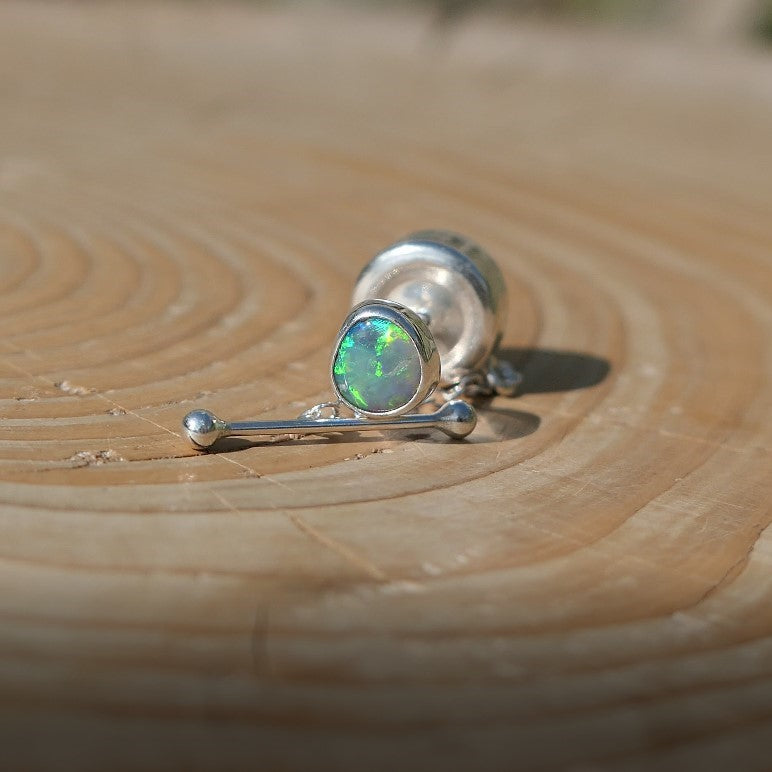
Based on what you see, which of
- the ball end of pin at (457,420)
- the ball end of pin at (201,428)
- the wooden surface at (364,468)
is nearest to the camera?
the wooden surface at (364,468)

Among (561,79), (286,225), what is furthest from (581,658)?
(561,79)

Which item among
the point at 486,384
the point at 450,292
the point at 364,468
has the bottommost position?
the point at 364,468

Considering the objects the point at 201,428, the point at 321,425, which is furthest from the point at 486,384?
the point at 201,428

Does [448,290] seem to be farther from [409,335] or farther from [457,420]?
[457,420]

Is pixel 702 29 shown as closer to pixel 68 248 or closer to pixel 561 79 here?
pixel 561 79

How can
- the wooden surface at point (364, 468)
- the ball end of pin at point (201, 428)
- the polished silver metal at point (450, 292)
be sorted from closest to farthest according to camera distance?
the wooden surface at point (364, 468) < the ball end of pin at point (201, 428) < the polished silver metal at point (450, 292)

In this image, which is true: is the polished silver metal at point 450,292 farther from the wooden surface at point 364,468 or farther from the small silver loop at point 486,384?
the wooden surface at point 364,468

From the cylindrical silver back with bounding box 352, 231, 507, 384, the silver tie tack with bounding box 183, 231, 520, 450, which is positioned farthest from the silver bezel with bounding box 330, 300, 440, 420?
the cylindrical silver back with bounding box 352, 231, 507, 384

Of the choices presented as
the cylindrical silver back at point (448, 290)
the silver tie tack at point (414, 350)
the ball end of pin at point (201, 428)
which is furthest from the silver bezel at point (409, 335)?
the ball end of pin at point (201, 428)
